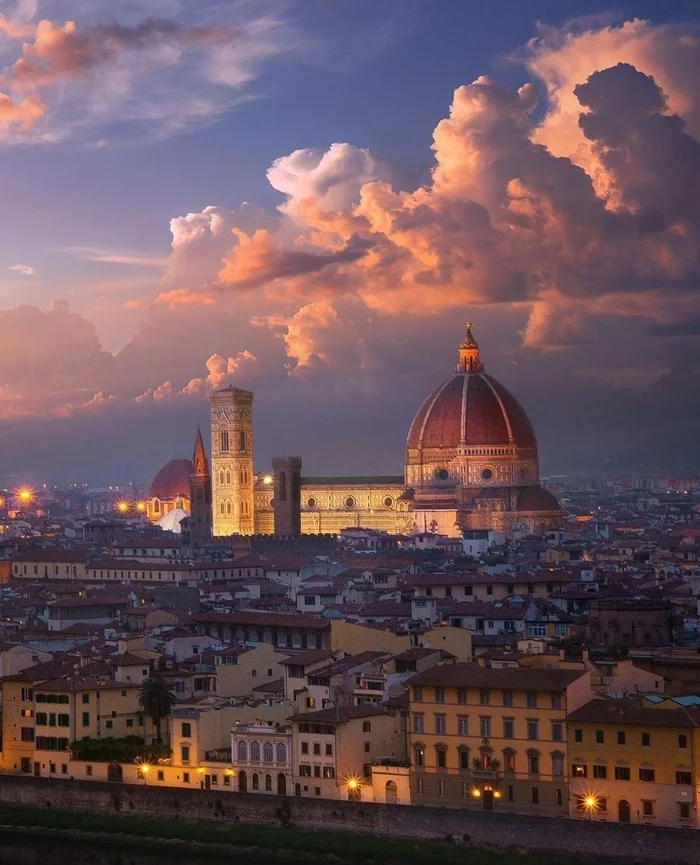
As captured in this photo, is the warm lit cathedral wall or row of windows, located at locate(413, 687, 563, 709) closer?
row of windows, located at locate(413, 687, 563, 709)

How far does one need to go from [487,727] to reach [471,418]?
8259 cm

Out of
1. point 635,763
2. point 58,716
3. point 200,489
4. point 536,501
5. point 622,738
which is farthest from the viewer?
point 200,489

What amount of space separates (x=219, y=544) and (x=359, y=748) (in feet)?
207

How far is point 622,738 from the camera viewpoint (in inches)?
1287

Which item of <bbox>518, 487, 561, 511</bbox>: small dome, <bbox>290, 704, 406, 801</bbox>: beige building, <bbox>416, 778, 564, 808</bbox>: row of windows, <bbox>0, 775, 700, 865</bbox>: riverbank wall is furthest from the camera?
<bbox>518, 487, 561, 511</bbox>: small dome

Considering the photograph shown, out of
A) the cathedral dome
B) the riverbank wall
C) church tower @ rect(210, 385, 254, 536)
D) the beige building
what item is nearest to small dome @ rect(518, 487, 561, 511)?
the cathedral dome

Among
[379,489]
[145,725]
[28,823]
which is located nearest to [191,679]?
[145,725]

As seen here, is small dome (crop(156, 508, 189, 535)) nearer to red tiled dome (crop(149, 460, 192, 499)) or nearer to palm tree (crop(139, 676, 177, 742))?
red tiled dome (crop(149, 460, 192, 499))

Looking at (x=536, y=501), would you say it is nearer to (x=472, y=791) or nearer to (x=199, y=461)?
(x=199, y=461)

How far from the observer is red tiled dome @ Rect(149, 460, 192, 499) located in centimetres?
15062

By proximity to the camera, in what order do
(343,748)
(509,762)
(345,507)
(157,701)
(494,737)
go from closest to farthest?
(509,762) → (494,737) → (343,748) → (157,701) → (345,507)

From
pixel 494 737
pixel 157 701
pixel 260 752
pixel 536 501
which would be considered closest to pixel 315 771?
pixel 260 752

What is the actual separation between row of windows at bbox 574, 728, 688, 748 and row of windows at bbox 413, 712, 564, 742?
1.11 feet

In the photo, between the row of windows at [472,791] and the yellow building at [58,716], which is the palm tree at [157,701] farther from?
the row of windows at [472,791]
